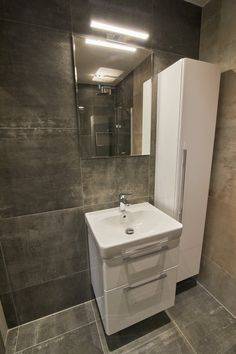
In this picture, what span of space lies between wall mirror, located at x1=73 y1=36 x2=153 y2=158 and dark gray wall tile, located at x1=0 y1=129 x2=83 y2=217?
6.1 inches

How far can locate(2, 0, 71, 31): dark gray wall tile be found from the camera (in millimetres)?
979

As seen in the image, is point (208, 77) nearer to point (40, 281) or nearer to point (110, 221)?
point (110, 221)

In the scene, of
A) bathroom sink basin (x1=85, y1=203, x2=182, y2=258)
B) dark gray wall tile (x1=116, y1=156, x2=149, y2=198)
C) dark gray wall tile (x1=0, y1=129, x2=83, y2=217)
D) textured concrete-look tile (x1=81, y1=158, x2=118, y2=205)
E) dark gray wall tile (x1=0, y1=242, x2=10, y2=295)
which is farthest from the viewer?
dark gray wall tile (x1=116, y1=156, x2=149, y2=198)

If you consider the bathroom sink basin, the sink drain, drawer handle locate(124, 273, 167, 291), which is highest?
the bathroom sink basin

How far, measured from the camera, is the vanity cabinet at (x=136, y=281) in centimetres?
101

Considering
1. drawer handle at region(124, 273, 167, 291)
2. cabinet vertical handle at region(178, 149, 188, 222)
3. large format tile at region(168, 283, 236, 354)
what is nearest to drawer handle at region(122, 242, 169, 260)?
drawer handle at region(124, 273, 167, 291)

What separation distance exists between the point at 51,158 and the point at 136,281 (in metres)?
0.98

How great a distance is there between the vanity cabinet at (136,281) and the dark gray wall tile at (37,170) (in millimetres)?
476

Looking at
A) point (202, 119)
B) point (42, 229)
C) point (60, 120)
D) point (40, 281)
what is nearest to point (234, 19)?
point (202, 119)

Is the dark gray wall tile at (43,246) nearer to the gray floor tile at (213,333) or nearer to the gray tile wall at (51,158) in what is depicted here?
the gray tile wall at (51,158)

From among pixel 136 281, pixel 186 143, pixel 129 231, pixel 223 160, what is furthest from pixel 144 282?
pixel 223 160

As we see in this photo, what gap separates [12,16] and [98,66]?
54 centimetres

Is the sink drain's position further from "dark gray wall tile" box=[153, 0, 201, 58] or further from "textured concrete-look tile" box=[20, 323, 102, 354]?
"dark gray wall tile" box=[153, 0, 201, 58]

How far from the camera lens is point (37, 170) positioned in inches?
46.3
